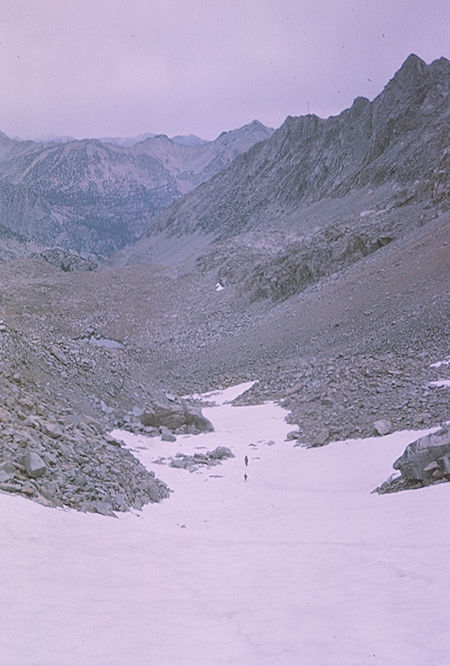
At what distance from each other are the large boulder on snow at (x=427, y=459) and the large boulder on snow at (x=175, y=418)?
26.3 ft

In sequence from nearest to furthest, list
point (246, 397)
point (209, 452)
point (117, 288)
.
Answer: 1. point (209, 452)
2. point (246, 397)
3. point (117, 288)

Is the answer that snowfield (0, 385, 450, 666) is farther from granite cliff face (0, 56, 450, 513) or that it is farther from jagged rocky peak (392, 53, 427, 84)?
jagged rocky peak (392, 53, 427, 84)

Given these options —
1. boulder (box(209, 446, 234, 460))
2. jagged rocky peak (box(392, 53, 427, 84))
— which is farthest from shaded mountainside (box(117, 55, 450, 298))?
boulder (box(209, 446, 234, 460))

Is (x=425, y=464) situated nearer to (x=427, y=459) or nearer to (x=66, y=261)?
(x=427, y=459)

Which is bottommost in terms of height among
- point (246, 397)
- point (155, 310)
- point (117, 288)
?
point (246, 397)

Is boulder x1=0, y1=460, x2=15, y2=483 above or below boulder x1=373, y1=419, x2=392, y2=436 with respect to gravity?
above

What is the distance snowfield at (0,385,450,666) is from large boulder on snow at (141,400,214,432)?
534cm

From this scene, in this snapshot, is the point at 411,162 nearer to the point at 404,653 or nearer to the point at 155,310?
the point at 155,310

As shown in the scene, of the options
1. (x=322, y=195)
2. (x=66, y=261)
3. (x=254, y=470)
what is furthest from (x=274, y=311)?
(x=66, y=261)

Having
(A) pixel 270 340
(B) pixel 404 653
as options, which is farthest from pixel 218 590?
(A) pixel 270 340

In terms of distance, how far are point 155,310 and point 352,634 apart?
47.2 metres

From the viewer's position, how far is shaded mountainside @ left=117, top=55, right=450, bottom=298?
3944 centimetres

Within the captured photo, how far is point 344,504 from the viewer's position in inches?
396

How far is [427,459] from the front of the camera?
9.42m
